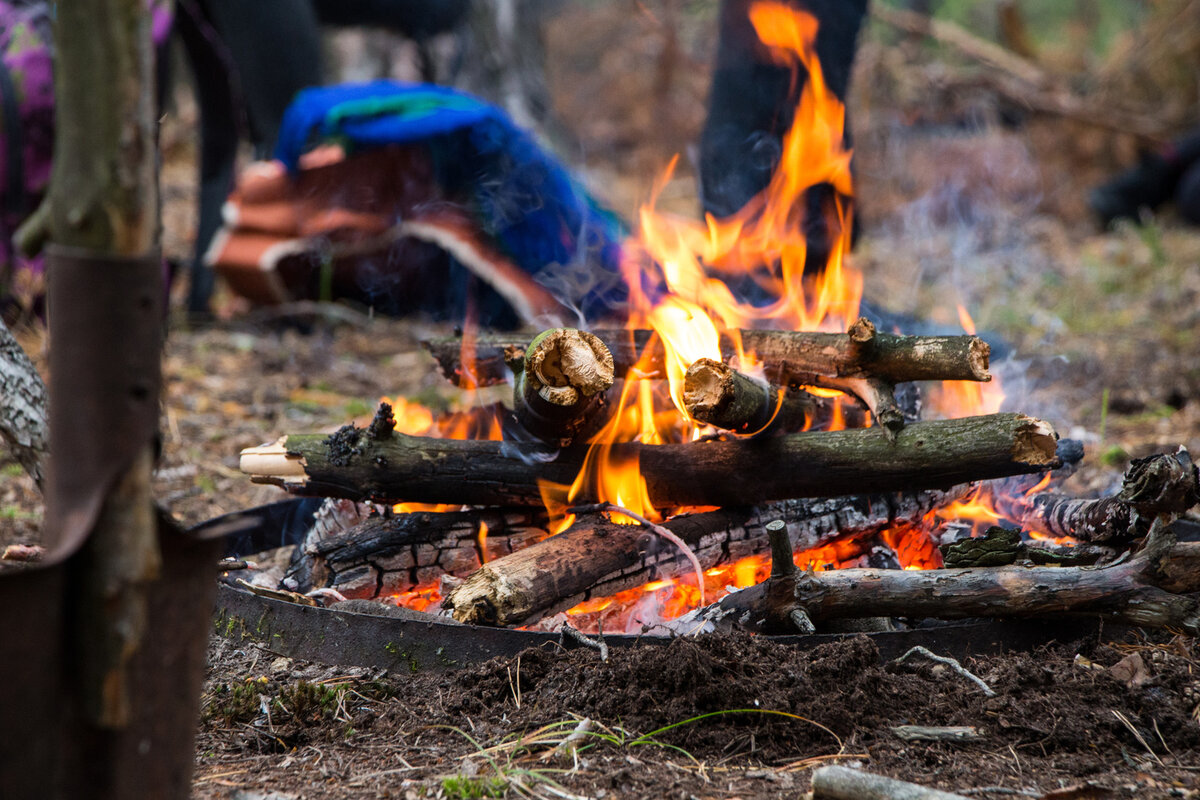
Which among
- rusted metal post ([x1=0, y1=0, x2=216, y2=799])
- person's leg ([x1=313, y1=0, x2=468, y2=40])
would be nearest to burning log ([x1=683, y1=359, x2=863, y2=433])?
rusted metal post ([x1=0, y1=0, x2=216, y2=799])

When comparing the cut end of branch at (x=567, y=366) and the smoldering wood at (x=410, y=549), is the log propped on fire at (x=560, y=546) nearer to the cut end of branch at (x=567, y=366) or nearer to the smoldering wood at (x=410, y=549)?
the smoldering wood at (x=410, y=549)

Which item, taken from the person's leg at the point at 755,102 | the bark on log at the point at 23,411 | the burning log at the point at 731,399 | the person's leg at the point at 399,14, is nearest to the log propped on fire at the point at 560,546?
the burning log at the point at 731,399

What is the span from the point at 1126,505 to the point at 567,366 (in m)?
1.52

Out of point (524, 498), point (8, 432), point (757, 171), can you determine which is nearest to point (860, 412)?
point (524, 498)

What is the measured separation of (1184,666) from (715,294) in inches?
68.9

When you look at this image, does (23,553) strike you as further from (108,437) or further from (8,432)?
(108,437)

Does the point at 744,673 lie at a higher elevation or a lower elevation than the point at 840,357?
lower

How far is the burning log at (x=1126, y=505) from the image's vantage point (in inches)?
94.0

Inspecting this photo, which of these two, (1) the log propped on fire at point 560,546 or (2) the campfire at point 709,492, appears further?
(1) the log propped on fire at point 560,546

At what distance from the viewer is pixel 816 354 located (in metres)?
2.79

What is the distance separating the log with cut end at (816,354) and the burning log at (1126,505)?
45cm

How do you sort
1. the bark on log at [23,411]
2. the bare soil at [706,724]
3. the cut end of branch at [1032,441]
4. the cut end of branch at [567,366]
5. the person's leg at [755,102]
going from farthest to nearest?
the person's leg at [755,102] → the cut end of branch at [567,366] → the cut end of branch at [1032,441] → the bark on log at [23,411] → the bare soil at [706,724]

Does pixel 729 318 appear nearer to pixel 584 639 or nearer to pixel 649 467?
pixel 649 467

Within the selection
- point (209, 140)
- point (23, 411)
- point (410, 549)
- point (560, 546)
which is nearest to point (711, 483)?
point (560, 546)
